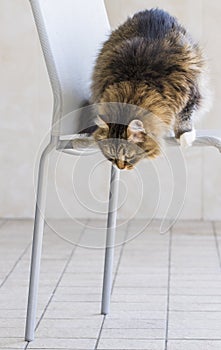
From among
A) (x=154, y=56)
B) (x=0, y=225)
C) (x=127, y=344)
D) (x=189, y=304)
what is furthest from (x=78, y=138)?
(x=0, y=225)

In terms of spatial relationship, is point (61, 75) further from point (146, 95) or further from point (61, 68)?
point (146, 95)

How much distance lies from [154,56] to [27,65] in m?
2.05

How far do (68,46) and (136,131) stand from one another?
387 millimetres

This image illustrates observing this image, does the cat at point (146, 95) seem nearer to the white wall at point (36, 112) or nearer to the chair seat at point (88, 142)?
the chair seat at point (88, 142)

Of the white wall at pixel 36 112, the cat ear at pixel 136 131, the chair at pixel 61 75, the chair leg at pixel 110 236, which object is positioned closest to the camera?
the cat ear at pixel 136 131

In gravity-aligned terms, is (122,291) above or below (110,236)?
below

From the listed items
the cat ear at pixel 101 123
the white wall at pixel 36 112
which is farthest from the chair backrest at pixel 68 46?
the white wall at pixel 36 112

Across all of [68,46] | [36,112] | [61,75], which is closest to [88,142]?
[61,75]

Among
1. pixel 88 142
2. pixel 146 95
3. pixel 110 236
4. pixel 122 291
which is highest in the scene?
pixel 146 95

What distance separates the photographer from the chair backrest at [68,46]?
213 cm

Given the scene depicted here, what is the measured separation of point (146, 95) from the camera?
6.53 feet

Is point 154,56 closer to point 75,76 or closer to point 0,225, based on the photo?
point 75,76

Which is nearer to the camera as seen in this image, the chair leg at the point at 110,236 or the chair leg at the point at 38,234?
the chair leg at the point at 38,234

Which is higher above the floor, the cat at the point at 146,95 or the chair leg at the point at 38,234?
the cat at the point at 146,95
